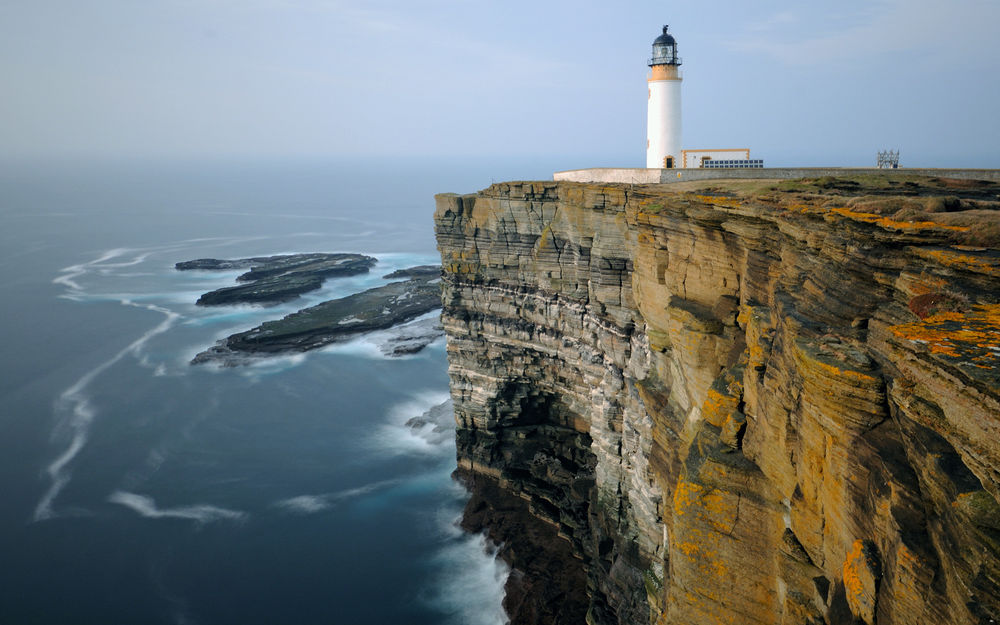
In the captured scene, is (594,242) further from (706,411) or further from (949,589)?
(949,589)

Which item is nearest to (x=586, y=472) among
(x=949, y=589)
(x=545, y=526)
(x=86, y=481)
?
(x=545, y=526)

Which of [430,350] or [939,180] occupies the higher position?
[939,180]

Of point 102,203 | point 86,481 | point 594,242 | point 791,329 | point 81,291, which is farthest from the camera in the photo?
point 102,203

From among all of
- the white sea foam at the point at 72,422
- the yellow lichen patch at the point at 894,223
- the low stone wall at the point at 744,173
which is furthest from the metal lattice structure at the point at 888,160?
the white sea foam at the point at 72,422

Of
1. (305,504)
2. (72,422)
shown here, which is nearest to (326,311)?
(72,422)

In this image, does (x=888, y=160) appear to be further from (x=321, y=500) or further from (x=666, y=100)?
(x=321, y=500)

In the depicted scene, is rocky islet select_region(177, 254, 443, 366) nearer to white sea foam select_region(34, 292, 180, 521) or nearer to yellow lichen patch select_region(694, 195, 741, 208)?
white sea foam select_region(34, 292, 180, 521)
